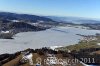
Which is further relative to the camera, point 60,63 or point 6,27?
point 6,27

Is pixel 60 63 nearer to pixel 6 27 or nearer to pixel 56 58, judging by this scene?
pixel 56 58

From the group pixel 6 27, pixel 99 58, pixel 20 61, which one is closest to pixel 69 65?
pixel 20 61

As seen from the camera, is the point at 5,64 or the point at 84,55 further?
the point at 84,55

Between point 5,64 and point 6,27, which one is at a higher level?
point 5,64

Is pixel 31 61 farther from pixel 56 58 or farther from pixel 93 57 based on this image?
pixel 93 57

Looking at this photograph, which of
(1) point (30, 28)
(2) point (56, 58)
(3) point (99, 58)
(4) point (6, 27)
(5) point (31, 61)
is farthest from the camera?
(1) point (30, 28)

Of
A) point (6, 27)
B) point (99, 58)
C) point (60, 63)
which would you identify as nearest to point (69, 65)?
point (60, 63)

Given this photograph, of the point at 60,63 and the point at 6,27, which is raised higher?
the point at 60,63

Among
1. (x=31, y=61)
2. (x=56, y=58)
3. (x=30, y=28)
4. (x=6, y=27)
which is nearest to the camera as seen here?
(x=31, y=61)

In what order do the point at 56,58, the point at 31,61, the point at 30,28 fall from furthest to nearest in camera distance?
1. the point at 30,28
2. the point at 56,58
3. the point at 31,61
